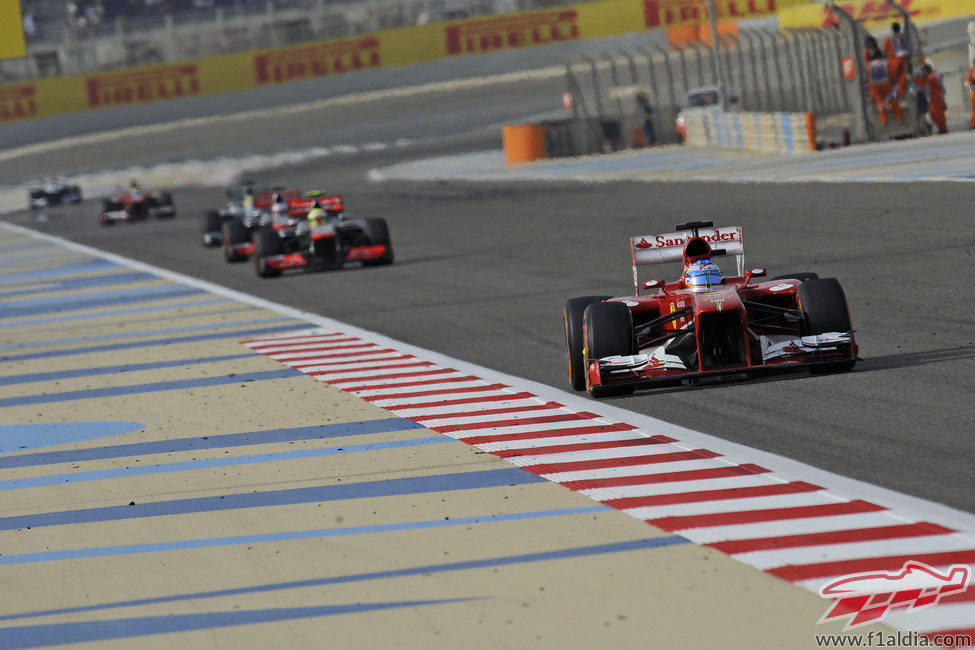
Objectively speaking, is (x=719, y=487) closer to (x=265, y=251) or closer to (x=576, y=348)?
(x=576, y=348)

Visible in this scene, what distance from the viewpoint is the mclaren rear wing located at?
10.5 m

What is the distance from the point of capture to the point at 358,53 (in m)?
60.1

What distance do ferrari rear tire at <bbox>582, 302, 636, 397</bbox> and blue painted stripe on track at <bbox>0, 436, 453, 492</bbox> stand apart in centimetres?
118

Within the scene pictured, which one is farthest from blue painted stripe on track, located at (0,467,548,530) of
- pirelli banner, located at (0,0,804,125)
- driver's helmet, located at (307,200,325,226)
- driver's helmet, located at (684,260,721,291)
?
pirelli banner, located at (0,0,804,125)

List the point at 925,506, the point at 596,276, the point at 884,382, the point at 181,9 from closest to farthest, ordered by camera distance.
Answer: the point at 925,506
the point at 884,382
the point at 596,276
the point at 181,9

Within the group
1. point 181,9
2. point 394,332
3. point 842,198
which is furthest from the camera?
point 181,9

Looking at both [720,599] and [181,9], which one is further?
[181,9]

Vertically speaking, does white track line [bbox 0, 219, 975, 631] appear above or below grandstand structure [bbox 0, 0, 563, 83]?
below

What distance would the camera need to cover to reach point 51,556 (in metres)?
7.05

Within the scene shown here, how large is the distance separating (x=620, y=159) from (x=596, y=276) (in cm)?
2191

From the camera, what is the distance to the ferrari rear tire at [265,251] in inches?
818

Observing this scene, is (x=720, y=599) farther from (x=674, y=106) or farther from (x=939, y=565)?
(x=674, y=106)

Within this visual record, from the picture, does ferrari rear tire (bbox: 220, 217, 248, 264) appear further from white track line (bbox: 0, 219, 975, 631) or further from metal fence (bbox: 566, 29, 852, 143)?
metal fence (bbox: 566, 29, 852, 143)

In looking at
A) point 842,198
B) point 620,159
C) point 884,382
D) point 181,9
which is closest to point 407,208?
point 620,159
